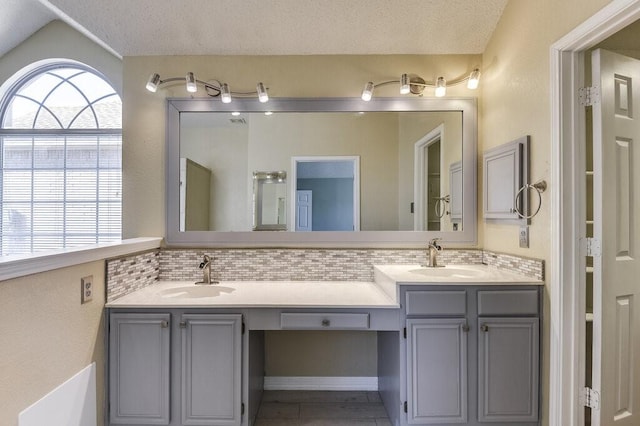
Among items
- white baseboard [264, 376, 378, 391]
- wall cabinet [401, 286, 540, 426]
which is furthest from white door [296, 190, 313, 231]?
white baseboard [264, 376, 378, 391]

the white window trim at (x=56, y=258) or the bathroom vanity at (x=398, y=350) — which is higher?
the white window trim at (x=56, y=258)

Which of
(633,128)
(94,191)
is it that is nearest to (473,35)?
(633,128)

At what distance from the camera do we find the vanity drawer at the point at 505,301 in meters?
1.73

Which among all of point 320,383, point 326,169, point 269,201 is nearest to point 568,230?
point 326,169

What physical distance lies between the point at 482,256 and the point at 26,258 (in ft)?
8.30

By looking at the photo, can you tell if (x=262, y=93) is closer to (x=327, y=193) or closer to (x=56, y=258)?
(x=327, y=193)

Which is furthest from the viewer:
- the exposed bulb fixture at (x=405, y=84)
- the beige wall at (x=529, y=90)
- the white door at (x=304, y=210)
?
the white door at (x=304, y=210)

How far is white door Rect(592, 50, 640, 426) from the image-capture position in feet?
4.94

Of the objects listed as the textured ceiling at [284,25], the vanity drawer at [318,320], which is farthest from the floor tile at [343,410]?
the textured ceiling at [284,25]

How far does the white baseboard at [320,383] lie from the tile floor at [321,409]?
39mm

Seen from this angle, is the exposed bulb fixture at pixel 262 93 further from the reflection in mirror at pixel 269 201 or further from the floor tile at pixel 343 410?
the floor tile at pixel 343 410

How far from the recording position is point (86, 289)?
160cm

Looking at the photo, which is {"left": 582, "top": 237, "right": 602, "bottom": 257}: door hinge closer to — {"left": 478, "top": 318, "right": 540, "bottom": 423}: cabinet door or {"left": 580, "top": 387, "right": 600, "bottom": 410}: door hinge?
{"left": 478, "top": 318, "right": 540, "bottom": 423}: cabinet door

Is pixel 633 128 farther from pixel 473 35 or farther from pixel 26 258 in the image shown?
pixel 26 258
